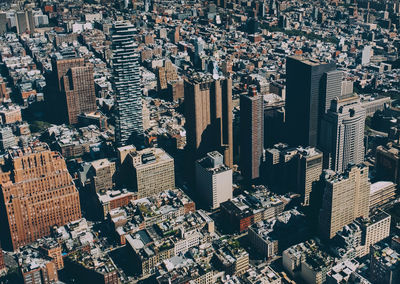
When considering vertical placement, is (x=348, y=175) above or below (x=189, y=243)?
above

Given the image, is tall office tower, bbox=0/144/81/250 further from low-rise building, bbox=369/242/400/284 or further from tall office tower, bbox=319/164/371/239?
low-rise building, bbox=369/242/400/284

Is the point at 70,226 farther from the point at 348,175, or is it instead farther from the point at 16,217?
the point at 348,175

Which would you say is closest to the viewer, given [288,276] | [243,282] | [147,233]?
[243,282]

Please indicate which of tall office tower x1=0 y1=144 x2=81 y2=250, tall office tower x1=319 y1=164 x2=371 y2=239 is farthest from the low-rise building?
tall office tower x1=0 y1=144 x2=81 y2=250

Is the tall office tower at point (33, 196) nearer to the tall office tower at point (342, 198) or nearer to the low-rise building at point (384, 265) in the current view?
the tall office tower at point (342, 198)

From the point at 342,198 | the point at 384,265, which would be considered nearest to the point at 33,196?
the point at 342,198

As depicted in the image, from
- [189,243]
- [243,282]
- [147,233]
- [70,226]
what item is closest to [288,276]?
[243,282]

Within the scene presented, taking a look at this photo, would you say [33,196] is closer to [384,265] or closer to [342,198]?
[342,198]
